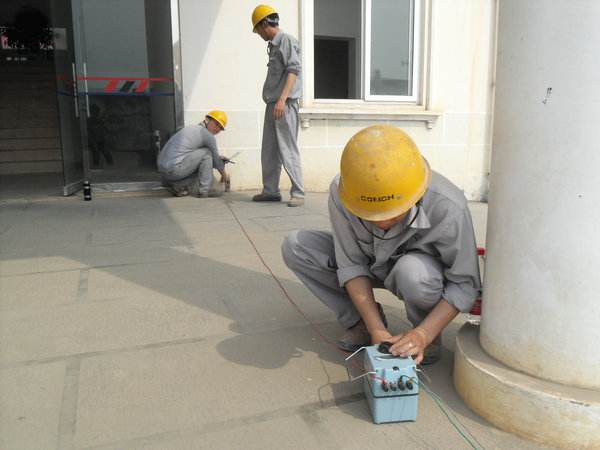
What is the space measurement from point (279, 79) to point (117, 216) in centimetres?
202

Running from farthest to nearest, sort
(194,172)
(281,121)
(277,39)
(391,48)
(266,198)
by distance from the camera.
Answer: (391,48)
(194,172)
(266,198)
(281,121)
(277,39)

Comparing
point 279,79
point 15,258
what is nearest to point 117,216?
point 15,258

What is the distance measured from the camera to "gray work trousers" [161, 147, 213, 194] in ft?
18.5

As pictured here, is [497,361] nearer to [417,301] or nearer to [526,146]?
[417,301]

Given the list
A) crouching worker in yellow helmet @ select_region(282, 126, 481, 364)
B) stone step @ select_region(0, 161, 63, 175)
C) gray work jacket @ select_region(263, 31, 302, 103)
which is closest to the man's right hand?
crouching worker in yellow helmet @ select_region(282, 126, 481, 364)

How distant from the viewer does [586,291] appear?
1505 millimetres

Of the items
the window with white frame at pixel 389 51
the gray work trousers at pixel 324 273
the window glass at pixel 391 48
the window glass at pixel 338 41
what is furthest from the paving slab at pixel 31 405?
the window glass at pixel 338 41

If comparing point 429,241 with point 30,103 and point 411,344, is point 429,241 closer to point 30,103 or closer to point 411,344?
point 411,344

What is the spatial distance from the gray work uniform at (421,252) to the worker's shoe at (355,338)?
0.21 meters

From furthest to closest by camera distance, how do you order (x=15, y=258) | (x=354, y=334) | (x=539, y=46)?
(x=15, y=258) < (x=354, y=334) < (x=539, y=46)

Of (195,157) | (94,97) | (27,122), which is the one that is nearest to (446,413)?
(195,157)

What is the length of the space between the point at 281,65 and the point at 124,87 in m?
2.47

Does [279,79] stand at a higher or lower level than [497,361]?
higher

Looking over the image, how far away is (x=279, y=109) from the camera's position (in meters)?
5.04
